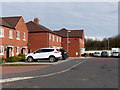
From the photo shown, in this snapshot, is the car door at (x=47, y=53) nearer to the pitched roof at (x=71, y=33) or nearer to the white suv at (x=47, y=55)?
the white suv at (x=47, y=55)

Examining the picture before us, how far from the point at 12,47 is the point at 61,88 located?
2194cm

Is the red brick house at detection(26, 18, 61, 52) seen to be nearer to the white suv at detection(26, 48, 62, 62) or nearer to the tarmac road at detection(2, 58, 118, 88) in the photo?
the white suv at detection(26, 48, 62, 62)

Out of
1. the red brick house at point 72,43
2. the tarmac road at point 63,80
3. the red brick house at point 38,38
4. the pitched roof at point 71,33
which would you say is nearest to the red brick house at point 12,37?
the red brick house at point 38,38

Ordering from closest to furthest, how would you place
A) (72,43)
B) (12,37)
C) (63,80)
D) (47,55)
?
(63,80), (47,55), (12,37), (72,43)

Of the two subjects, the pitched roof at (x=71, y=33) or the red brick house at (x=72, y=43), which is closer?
the red brick house at (x=72, y=43)

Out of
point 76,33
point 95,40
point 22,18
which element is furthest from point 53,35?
point 95,40

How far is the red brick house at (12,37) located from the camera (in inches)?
1064

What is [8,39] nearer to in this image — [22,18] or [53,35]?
[22,18]

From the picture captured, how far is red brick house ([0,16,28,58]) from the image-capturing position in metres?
27.0

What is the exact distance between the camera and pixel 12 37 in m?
30.0

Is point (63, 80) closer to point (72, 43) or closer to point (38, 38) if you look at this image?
point (38, 38)

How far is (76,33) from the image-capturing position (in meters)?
57.1

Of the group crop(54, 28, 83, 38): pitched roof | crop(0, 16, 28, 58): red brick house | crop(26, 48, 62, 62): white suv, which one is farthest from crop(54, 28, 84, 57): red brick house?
crop(26, 48, 62, 62): white suv

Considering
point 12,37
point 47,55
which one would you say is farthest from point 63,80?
point 12,37
